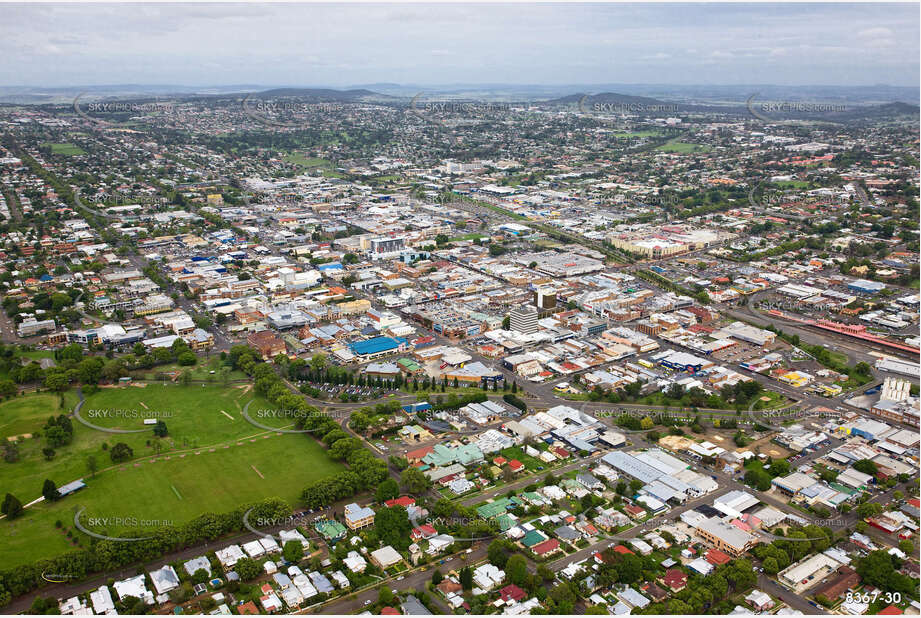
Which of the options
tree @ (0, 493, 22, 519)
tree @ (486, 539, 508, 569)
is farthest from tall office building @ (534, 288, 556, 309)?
tree @ (0, 493, 22, 519)

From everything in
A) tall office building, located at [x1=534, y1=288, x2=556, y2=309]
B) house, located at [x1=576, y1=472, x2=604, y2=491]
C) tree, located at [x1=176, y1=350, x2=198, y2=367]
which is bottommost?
house, located at [x1=576, y1=472, x2=604, y2=491]

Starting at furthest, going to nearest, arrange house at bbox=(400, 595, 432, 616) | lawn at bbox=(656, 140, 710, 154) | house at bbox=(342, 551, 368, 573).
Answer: lawn at bbox=(656, 140, 710, 154) → house at bbox=(342, 551, 368, 573) → house at bbox=(400, 595, 432, 616)

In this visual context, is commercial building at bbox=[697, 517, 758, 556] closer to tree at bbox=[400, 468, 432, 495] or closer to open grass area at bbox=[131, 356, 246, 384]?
tree at bbox=[400, 468, 432, 495]

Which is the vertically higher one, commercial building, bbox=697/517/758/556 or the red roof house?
commercial building, bbox=697/517/758/556

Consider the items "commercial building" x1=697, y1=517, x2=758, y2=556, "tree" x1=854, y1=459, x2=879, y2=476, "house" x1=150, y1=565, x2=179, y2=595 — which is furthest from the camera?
"tree" x1=854, y1=459, x2=879, y2=476

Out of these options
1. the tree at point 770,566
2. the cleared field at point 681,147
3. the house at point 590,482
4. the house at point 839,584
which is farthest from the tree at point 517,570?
the cleared field at point 681,147

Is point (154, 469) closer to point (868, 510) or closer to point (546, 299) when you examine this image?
point (546, 299)
